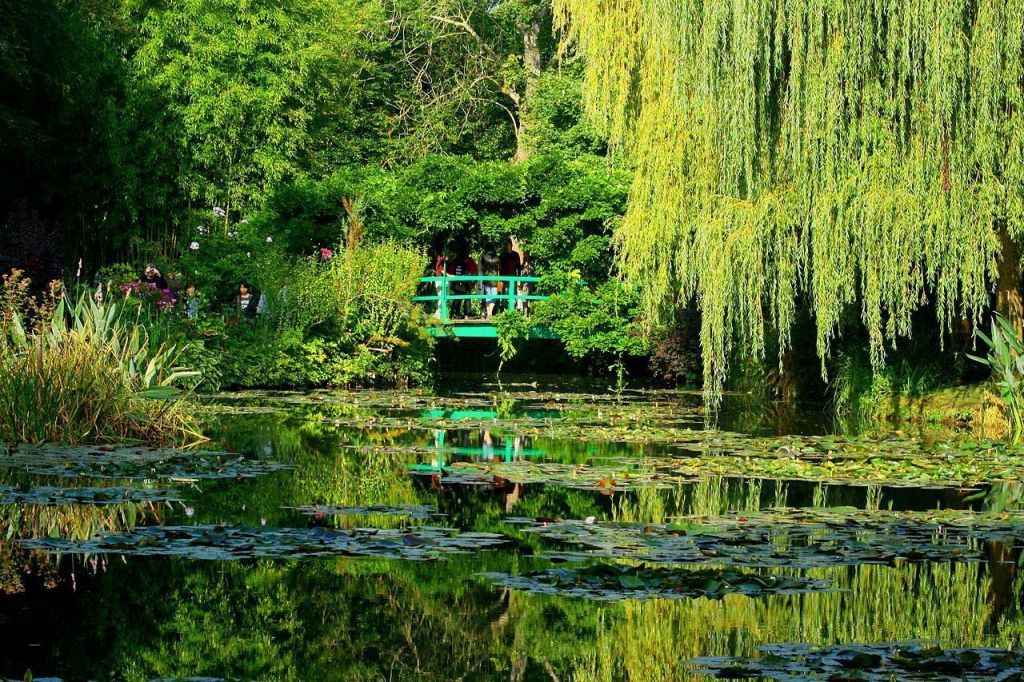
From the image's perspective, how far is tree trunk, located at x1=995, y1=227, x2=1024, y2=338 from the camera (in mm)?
16781

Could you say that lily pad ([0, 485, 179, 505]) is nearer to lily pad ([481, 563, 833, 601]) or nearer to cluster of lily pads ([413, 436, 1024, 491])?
cluster of lily pads ([413, 436, 1024, 491])

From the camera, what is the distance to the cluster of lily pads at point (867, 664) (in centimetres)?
563

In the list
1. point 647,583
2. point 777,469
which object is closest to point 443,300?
point 777,469

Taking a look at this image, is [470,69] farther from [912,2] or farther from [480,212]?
[912,2]

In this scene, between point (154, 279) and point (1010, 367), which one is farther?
point (154, 279)

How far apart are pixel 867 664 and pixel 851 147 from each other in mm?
9677

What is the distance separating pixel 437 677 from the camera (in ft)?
18.7

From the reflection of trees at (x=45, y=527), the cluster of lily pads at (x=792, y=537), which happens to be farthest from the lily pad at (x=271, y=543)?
the cluster of lily pads at (x=792, y=537)

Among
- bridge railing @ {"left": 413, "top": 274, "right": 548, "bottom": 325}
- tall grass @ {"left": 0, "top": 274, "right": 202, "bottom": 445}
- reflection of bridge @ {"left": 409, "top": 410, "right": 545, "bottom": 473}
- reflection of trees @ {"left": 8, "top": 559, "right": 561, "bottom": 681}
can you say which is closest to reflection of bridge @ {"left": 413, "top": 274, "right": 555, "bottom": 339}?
bridge railing @ {"left": 413, "top": 274, "right": 548, "bottom": 325}

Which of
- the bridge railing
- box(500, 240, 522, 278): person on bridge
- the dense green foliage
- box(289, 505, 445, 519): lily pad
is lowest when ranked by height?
box(289, 505, 445, 519): lily pad

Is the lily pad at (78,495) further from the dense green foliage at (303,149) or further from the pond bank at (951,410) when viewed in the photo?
the dense green foliage at (303,149)

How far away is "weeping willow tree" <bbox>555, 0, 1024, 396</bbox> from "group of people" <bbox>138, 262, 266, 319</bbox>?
32.0ft

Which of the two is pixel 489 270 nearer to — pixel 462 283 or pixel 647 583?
pixel 462 283

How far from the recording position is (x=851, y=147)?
1471cm
